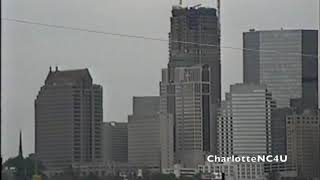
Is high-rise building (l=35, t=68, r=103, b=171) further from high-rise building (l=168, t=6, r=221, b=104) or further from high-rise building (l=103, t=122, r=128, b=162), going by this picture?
high-rise building (l=168, t=6, r=221, b=104)

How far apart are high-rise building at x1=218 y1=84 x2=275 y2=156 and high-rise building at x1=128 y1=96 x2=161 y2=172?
39 centimetres

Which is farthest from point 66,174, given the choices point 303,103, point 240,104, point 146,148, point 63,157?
point 303,103

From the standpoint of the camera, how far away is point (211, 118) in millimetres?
3854

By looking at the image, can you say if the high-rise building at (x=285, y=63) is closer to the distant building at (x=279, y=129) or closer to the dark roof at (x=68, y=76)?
the distant building at (x=279, y=129)

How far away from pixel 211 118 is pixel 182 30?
1.83 ft

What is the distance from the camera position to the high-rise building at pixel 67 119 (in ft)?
11.5

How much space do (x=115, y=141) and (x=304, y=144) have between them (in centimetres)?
117

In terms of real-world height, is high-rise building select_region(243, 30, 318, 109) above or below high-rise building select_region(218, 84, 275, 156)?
above

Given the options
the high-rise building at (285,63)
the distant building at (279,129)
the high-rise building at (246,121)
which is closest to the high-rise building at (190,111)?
the high-rise building at (246,121)

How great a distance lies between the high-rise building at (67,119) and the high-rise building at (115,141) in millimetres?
51

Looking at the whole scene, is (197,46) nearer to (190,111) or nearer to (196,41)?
(196,41)

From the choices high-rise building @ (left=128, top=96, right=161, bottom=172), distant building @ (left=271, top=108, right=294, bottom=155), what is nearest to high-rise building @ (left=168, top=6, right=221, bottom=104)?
high-rise building @ (left=128, top=96, right=161, bottom=172)

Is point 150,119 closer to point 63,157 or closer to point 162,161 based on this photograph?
point 162,161

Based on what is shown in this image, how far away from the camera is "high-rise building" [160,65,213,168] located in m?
3.80
